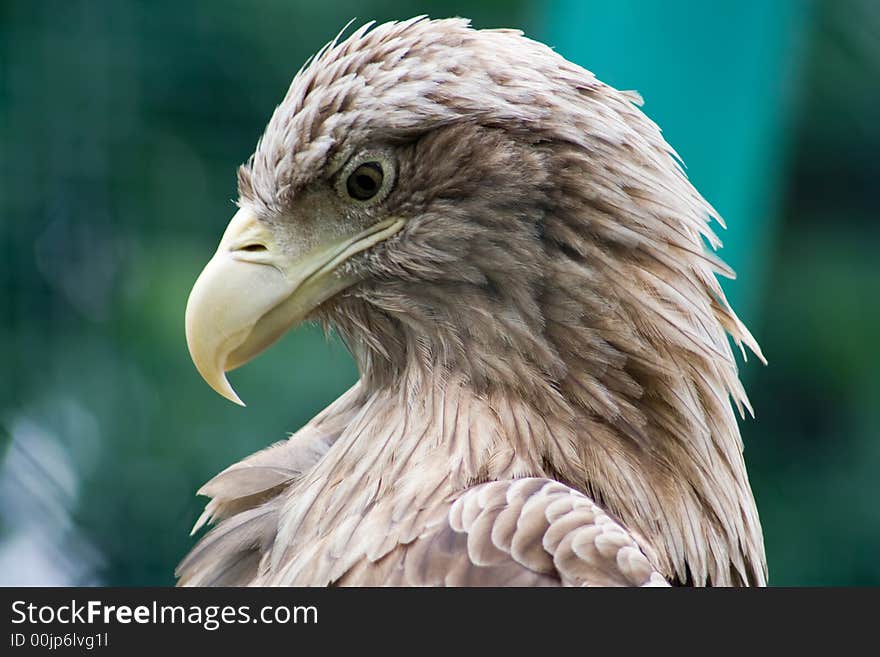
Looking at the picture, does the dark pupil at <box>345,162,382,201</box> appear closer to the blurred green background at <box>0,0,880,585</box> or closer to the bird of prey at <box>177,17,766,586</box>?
the bird of prey at <box>177,17,766,586</box>

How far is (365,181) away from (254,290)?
25 cm

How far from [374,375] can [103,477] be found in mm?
2521

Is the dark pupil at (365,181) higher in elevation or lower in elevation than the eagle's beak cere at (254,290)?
higher

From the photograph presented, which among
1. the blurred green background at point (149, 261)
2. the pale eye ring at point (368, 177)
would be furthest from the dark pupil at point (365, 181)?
the blurred green background at point (149, 261)

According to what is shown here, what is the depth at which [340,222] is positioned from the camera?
2.04 metres

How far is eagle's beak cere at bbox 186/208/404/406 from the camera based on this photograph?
2.01 metres

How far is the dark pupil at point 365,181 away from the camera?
2.00 metres

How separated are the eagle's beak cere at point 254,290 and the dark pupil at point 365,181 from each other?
6 centimetres

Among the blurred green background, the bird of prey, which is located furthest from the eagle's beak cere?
the blurred green background

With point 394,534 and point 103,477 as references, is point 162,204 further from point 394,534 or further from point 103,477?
point 394,534

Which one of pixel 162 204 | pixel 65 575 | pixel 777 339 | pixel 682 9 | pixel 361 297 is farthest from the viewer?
pixel 777 339

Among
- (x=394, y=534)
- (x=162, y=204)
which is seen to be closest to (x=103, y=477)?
(x=162, y=204)

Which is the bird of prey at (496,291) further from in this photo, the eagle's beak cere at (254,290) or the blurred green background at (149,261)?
the blurred green background at (149,261)

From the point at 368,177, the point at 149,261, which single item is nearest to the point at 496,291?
the point at 368,177
